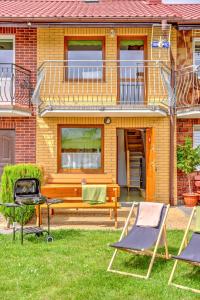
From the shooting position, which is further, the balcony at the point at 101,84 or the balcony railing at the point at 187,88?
the balcony railing at the point at 187,88

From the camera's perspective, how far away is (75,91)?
12.7 m

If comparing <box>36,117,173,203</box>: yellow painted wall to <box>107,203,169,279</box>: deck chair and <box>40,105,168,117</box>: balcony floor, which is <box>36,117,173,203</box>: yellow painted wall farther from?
<box>107,203,169,279</box>: deck chair

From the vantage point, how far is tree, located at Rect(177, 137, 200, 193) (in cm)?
1232

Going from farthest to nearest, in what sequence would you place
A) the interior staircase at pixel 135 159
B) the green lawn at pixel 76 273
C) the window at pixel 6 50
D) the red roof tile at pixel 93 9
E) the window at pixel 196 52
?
the interior staircase at pixel 135 159 → the window at pixel 196 52 → the window at pixel 6 50 → the red roof tile at pixel 93 9 → the green lawn at pixel 76 273

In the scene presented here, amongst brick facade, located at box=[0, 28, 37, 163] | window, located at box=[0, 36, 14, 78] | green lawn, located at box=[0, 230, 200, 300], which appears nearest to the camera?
green lawn, located at box=[0, 230, 200, 300]

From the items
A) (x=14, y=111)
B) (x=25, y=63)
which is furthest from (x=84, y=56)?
(x=14, y=111)

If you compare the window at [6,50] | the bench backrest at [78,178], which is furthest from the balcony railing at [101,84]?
the bench backrest at [78,178]

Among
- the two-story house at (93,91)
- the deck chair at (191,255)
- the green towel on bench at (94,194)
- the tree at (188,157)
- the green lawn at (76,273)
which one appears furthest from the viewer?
the two-story house at (93,91)

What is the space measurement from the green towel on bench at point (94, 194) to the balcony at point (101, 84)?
12.4 ft

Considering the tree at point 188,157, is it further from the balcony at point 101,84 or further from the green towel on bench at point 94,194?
the green towel on bench at point 94,194

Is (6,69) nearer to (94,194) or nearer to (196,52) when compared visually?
(94,194)

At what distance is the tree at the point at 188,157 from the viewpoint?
40.4 feet

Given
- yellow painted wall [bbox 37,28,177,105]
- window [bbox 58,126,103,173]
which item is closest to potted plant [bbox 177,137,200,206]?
yellow painted wall [bbox 37,28,177,105]

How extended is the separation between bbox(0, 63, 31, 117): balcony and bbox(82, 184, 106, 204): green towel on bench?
407 centimetres
